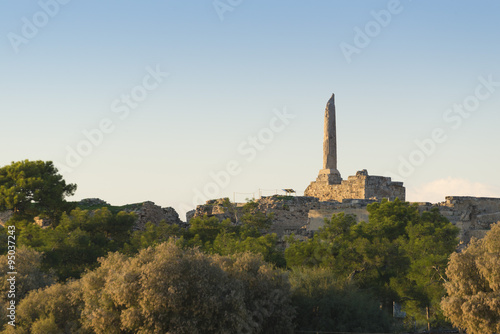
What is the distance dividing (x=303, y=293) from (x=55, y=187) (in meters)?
18.3

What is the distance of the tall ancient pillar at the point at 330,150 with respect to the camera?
1756 inches

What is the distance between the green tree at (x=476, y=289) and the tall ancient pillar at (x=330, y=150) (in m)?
22.0

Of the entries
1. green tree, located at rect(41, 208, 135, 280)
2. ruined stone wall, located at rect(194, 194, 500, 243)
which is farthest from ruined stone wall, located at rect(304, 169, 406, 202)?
green tree, located at rect(41, 208, 135, 280)

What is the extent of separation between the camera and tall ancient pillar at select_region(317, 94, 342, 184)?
44594mm

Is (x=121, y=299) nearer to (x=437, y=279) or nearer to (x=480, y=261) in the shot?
(x=480, y=261)

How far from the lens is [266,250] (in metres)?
30.9

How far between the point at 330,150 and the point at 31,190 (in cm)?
1842

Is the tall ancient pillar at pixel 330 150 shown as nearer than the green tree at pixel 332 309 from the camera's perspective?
No

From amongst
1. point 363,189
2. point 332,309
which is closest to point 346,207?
point 363,189

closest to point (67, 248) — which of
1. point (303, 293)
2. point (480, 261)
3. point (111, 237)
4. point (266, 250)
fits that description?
point (111, 237)

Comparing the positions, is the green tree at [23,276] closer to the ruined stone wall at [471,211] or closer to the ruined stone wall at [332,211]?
the ruined stone wall at [332,211]

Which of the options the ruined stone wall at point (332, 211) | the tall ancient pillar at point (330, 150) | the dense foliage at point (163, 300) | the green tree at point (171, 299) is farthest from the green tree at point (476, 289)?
the tall ancient pillar at point (330, 150)

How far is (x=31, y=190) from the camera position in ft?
122

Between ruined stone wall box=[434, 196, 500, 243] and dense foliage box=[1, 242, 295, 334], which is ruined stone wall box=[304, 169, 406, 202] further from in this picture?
dense foliage box=[1, 242, 295, 334]
